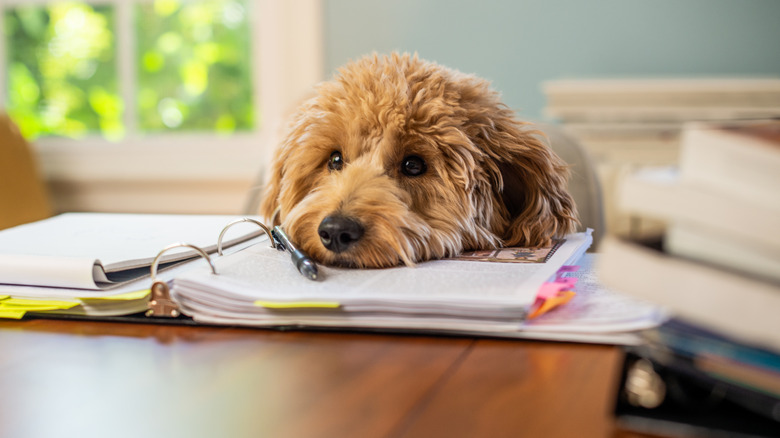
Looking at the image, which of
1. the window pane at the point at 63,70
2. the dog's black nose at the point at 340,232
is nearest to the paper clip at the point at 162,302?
the dog's black nose at the point at 340,232

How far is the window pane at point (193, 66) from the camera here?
320cm

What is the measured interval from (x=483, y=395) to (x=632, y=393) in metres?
0.12

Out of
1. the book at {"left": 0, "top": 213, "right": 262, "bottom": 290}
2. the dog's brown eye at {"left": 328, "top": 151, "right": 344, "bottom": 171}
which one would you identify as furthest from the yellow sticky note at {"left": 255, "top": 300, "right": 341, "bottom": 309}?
the dog's brown eye at {"left": 328, "top": 151, "right": 344, "bottom": 171}

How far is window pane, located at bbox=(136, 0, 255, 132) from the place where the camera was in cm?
320

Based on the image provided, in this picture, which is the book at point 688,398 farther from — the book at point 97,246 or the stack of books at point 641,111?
the stack of books at point 641,111

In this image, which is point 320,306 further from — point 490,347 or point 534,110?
point 534,110

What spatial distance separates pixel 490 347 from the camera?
712 millimetres

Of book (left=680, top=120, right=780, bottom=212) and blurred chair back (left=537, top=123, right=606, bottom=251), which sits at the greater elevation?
book (left=680, top=120, right=780, bottom=212)

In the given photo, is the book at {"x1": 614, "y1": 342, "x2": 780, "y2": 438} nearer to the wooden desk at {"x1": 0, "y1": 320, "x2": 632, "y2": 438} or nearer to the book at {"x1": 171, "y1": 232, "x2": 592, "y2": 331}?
the wooden desk at {"x1": 0, "y1": 320, "x2": 632, "y2": 438}

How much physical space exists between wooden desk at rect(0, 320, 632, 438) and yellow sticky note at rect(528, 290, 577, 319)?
0.19 ft

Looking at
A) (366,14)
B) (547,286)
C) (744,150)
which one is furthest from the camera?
(366,14)

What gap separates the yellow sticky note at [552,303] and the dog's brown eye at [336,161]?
1.76 feet

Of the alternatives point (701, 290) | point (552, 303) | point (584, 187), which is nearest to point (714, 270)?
point (701, 290)

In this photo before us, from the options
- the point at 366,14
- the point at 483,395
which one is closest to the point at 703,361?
the point at 483,395
